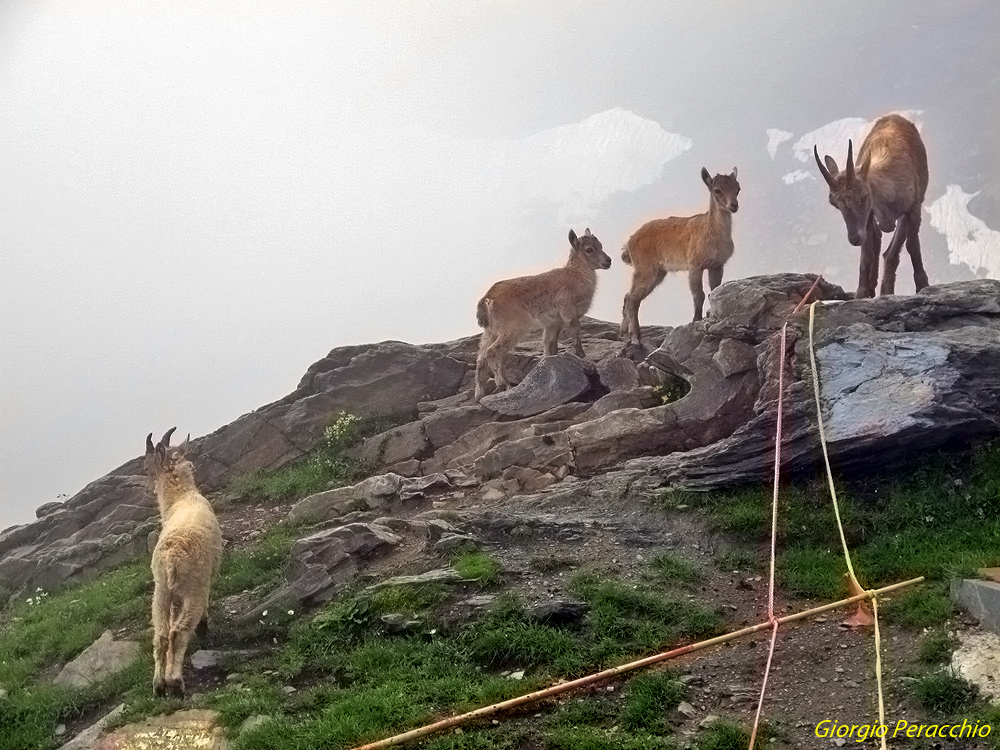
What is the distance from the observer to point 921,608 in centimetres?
540

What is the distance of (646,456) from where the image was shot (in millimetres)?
9125

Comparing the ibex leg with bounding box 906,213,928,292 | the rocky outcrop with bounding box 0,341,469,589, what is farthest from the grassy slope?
the rocky outcrop with bounding box 0,341,469,589

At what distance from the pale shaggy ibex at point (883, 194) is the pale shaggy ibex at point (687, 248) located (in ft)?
6.45

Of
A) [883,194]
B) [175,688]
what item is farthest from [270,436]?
[883,194]

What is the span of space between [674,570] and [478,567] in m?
1.73

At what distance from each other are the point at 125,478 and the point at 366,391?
4.54 metres

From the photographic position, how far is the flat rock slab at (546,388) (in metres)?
11.4

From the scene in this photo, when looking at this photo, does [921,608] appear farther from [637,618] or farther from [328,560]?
[328,560]

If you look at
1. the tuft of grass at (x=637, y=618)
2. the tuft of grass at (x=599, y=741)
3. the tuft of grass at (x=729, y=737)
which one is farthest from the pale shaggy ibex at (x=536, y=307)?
the tuft of grass at (x=729, y=737)

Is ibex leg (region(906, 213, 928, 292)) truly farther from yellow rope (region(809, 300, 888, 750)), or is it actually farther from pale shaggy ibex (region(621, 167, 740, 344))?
yellow rope (region(809, 300, 888, 750))

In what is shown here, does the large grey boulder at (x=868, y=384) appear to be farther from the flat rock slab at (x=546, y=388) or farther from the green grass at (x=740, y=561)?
the flat rock slab at (x=546, y=388)

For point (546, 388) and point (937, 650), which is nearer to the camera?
point (937, 650)

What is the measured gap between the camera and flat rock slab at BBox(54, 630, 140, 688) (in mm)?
7082

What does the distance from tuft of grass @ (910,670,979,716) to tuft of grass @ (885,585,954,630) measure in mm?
696
